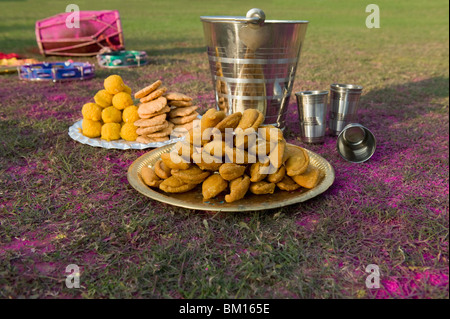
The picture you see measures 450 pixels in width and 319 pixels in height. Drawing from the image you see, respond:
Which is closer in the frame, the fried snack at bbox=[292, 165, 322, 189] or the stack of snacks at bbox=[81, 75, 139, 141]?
the fried snack at bbox=[292, 165, 322, 189]

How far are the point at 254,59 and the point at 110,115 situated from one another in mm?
1301

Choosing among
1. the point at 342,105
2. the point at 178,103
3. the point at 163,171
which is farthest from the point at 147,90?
the point at 342,105

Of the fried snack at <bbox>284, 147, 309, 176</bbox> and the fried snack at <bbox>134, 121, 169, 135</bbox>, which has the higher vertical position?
the fried snack at <bbox>134, 121, 169, 135</bbox>

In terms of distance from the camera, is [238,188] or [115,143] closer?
[238,188]

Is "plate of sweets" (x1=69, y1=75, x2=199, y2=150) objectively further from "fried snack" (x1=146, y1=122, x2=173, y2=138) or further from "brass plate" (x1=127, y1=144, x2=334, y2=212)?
"brass plate" (x1=127, y1=144, x2=334, y2=212)

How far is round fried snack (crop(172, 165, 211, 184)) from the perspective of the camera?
2219mm

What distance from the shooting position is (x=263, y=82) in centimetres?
321

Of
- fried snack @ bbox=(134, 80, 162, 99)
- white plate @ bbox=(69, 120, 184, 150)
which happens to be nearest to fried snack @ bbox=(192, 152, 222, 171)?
white plate @ bbox=(69, 120, 184, 150)

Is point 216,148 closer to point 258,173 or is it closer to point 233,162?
point 233,162

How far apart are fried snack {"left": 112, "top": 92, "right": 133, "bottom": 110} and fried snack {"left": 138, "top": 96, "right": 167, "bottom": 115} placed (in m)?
0.15

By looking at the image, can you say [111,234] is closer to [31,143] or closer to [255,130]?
[255,130]

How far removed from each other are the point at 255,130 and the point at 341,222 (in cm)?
72

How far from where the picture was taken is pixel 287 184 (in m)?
2.27

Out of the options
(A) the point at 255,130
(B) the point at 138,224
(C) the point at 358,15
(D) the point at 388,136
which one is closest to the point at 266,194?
(A) the point at 255,130
